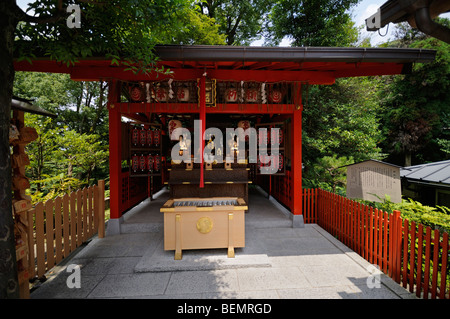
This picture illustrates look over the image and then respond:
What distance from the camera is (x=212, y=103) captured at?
5695 millimetres

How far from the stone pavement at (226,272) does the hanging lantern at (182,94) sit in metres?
4.06

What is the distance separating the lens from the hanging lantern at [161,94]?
6066mm

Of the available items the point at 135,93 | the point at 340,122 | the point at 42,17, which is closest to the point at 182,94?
the point at 135,93

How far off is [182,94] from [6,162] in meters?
4.45

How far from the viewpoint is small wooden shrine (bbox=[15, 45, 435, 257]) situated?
181 inches

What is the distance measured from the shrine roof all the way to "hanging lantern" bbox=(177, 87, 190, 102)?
1.43ft

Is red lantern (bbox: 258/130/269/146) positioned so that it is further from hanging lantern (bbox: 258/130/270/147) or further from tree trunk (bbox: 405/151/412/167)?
tree trunk (bbox: 405/151/412/167)

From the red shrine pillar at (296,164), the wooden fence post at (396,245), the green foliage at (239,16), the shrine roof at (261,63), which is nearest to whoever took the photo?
the wooden fence post at (396,245)

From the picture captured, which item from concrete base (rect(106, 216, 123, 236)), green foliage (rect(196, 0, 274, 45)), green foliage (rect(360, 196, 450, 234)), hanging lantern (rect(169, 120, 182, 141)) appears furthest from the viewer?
green foliage (rect(196, 0, 274, 45))

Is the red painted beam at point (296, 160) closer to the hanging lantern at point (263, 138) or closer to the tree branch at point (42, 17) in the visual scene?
the hanging lantern at point (263, 138)

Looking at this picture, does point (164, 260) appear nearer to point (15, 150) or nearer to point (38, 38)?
point (15, 150)

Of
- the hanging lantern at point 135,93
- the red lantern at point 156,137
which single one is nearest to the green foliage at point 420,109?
the red lantern at point 156,137

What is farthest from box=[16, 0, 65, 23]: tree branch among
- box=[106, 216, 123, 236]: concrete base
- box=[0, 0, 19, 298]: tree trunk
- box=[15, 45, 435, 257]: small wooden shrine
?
box=[106, 216, 123, 236]: concrete base

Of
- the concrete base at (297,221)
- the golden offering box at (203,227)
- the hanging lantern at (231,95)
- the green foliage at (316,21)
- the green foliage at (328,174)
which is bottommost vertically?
the concrete base at (297,221)
